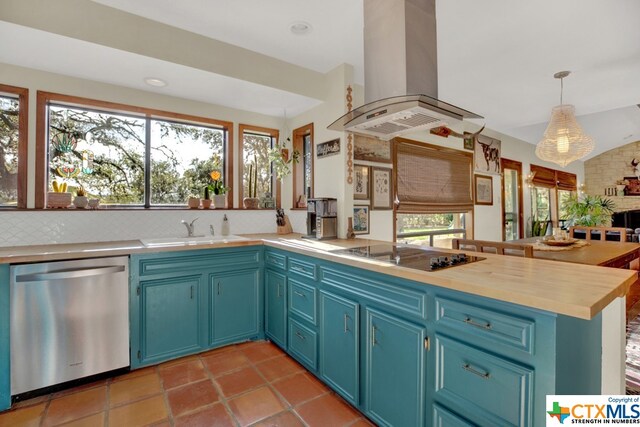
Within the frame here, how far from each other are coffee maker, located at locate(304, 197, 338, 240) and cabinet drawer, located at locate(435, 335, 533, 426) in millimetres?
1521

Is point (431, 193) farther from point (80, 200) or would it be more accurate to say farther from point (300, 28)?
point (80, 200)

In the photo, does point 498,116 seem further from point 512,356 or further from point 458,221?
point 512,356

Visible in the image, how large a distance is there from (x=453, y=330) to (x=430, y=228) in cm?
320

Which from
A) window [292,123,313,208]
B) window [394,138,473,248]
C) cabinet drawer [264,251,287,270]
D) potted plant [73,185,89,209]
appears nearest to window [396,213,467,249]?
window [394,138,473,248]

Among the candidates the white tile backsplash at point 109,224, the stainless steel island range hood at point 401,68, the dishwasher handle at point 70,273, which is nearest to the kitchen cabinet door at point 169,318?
the dishwasher handle at point 70,273

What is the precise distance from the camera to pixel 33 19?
5.95 feet

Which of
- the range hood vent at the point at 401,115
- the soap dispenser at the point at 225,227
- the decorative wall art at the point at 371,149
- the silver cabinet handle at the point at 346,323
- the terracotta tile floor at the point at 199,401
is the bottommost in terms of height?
the terracotta tile floor at the point at 199,401

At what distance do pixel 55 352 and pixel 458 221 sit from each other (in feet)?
16.0

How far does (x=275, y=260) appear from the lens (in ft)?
8.25

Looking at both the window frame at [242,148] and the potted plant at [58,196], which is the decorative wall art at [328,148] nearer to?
the window frame at [242,148]

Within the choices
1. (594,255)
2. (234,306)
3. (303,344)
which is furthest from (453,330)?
(594,255)

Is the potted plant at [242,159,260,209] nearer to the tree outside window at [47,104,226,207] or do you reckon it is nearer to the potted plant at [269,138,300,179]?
the potted plant at [269,138,300,179]

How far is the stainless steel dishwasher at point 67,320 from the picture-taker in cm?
181

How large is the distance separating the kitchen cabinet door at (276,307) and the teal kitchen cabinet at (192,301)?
0.07 m
